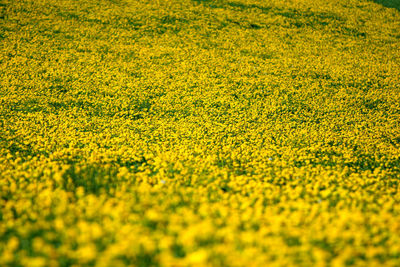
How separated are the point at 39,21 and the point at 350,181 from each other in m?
18.0

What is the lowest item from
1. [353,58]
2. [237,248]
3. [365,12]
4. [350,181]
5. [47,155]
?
[47,155]

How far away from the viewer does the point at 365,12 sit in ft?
79.3

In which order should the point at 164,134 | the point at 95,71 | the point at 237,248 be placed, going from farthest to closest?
1. the point at 95,71
2. the point at 164,134
3. the point at 237,248

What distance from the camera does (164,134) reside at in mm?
8555

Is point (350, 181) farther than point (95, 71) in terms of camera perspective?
No

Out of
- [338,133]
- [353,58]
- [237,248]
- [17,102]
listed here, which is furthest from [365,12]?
[237,248]

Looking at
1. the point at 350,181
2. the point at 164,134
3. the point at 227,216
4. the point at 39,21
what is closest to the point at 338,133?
the point at 350,181

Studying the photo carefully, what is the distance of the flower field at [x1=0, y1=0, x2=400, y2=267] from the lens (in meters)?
3.28

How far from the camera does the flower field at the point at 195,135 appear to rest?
328 cm

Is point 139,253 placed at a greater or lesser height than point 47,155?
greater

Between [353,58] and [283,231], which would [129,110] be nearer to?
[283,231]

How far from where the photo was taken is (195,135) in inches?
336

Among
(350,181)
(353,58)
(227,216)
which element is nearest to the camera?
(227,216)

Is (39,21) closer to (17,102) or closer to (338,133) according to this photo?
(17,102)
